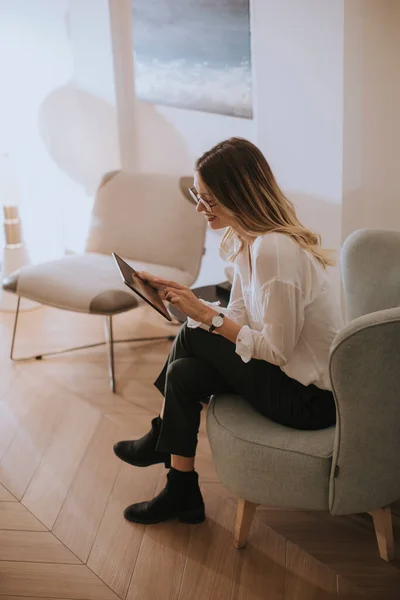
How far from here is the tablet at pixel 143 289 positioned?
73.4 inches

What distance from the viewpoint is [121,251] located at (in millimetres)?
3186

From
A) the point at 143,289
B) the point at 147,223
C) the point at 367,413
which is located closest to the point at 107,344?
the point at 147,223

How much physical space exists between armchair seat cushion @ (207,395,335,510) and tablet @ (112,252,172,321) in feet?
0.98

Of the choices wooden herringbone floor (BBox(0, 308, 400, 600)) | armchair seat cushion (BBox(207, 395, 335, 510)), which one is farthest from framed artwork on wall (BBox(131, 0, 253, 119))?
armchair seat cushion (BBox(207, 395, 335, 510))

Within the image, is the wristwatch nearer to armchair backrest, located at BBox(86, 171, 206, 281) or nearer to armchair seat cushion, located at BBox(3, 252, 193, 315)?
armchair seat cushion, located at BBox(3, 252, 193, 315)

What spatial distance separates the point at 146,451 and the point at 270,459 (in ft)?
1.61

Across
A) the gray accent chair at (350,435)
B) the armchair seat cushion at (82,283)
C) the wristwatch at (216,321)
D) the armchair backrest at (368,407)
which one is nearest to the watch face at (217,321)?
the wristwatch at (216,321)

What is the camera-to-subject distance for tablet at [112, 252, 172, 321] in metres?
1.86

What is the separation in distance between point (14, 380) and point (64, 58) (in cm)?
164

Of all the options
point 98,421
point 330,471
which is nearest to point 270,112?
point 98,421

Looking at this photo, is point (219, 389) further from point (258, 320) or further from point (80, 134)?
point (80, 134)

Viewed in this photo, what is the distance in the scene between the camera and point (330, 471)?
175 centimetres

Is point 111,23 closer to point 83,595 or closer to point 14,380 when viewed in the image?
point 14,380

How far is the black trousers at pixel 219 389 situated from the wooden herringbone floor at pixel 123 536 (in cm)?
28
